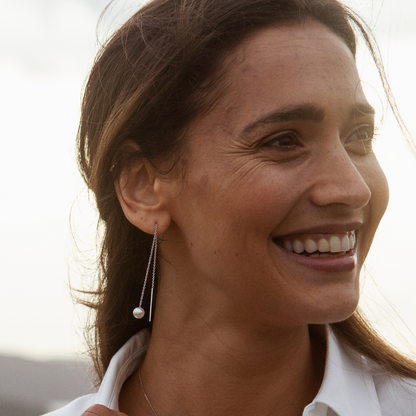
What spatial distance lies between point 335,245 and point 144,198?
2.46ft

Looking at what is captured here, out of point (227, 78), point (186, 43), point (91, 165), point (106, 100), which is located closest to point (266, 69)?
point (227, 78)

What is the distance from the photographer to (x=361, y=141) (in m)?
2.19

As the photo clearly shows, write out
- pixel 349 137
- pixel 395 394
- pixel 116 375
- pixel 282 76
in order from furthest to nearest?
pixel 116 375 < pixel 395 394 < pixel 349 137 < pixel 282 76

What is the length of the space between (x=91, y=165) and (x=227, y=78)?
80 cm

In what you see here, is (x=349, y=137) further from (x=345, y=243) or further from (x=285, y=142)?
(x=345, y=243)

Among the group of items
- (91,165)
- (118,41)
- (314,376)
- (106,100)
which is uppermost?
(118,41)

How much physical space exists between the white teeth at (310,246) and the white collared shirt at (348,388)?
53cm

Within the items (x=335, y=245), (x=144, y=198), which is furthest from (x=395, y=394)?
(x=144, y=198)

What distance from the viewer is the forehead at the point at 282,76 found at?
2.04 meters

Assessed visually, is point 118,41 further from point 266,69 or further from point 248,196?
point 248,196

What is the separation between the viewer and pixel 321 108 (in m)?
2.02

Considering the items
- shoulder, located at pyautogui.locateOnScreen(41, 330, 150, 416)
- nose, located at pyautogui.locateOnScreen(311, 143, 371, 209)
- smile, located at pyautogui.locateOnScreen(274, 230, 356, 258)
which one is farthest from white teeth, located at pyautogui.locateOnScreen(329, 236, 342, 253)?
shoulder, located at pyautogui.locateOnScreen(41, 330, 150, 416)

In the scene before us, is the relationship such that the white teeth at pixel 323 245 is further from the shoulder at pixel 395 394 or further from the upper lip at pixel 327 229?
the shoulder at pixel 395 394

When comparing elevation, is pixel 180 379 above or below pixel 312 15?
below
